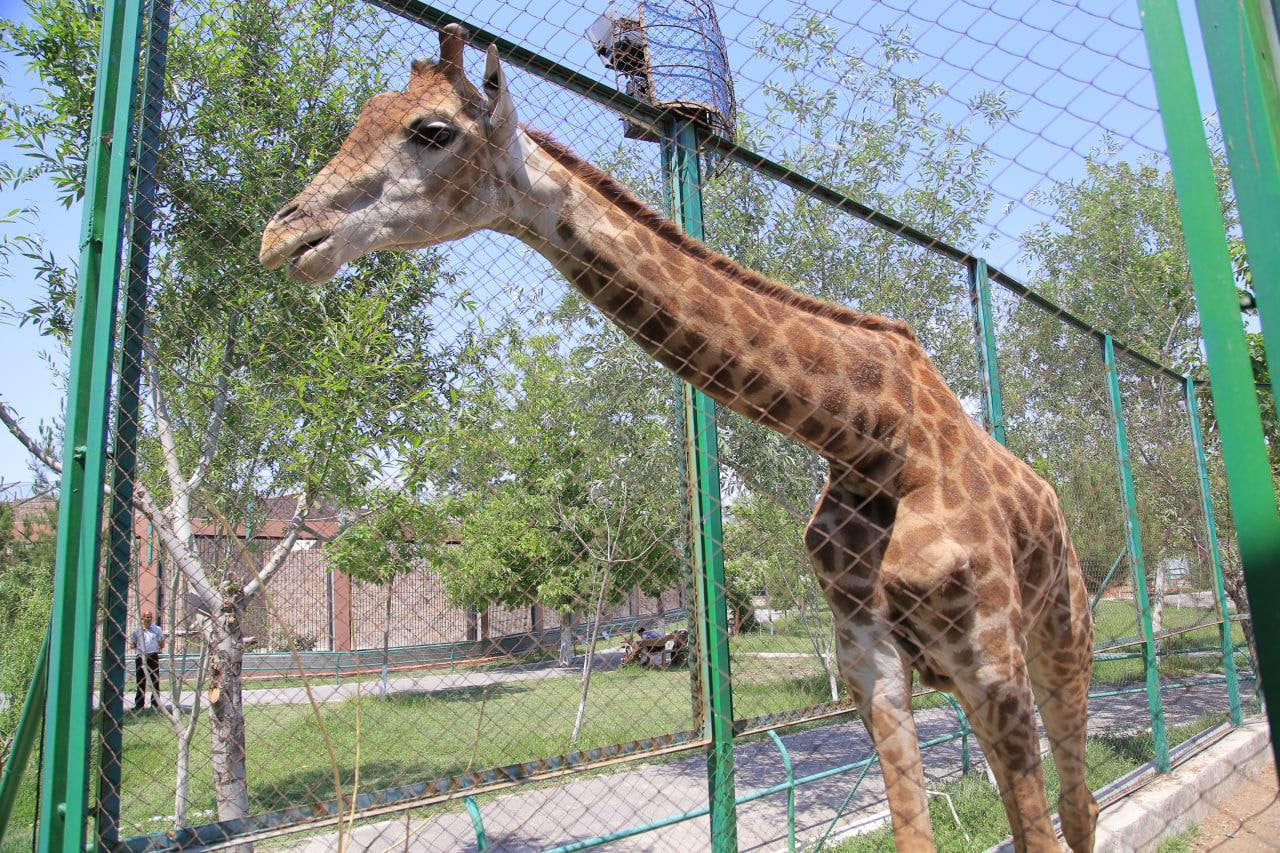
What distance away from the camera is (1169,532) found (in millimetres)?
8055

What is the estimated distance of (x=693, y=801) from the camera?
25.7ft

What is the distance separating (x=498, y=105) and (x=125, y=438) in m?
1.34

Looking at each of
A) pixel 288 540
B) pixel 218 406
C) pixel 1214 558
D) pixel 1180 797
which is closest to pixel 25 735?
pixel 218 406

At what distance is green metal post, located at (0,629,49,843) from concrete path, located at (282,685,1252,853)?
3.53m

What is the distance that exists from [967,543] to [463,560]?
4138mm

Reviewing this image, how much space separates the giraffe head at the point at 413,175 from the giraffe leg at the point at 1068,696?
9.04 feet

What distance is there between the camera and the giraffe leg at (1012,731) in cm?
229

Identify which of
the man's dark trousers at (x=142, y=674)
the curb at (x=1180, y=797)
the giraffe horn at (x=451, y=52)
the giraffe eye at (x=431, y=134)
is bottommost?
the curb at (x=1180, y=797)

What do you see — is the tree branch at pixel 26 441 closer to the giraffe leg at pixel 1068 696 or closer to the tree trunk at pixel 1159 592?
the giraffe leg at pixel 1068 696

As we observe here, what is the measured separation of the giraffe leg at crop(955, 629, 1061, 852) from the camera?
2295 mm

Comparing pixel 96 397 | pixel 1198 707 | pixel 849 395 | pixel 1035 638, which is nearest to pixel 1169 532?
pixel 1198 707

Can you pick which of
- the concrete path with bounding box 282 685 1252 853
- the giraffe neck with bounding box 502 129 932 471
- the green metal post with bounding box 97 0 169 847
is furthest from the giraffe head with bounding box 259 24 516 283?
the concrete path with bounding box 282 685 1252 853

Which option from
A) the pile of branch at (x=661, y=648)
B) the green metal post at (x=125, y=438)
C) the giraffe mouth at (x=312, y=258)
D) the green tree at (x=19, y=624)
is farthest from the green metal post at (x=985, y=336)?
the green tree at (x=19, y=624)

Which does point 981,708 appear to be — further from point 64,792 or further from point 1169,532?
point 1169,532
